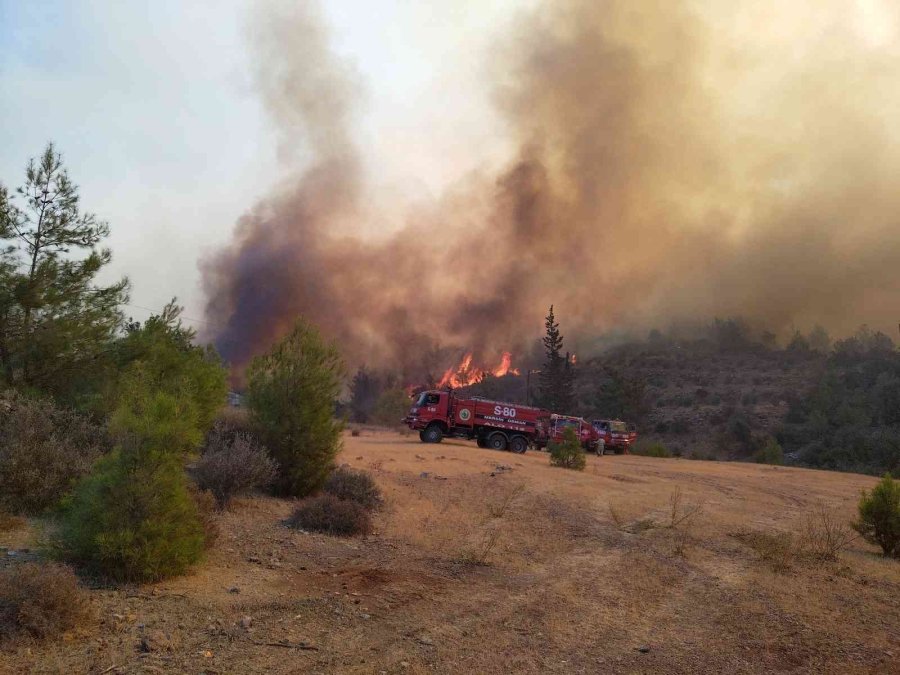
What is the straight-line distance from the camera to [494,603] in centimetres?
768

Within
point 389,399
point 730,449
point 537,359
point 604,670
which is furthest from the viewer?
point 537,359

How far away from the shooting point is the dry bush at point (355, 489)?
41.9 feet

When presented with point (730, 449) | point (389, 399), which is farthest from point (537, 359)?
point (730, 449)

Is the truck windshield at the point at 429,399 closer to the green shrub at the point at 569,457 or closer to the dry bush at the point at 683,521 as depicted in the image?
the green shrub at the point at 569,457

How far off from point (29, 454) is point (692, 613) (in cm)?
965

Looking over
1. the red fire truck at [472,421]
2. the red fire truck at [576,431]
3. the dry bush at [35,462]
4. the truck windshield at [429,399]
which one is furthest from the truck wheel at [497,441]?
the dry bush at [35,462]

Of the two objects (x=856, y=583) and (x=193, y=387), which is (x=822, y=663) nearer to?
(x=856, y=583)

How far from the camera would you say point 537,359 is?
89.1 m

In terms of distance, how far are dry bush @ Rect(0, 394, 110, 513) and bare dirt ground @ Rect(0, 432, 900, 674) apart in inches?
42.8

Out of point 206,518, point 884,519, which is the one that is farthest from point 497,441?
point 206,518

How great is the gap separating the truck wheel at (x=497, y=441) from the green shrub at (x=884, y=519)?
20696 millimetres

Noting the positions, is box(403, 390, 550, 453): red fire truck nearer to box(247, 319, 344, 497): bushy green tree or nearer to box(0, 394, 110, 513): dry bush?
box(247, 319, 344, 497): bushy green tree

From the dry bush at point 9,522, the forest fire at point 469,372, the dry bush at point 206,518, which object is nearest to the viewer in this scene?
the dry bush at point 206,518

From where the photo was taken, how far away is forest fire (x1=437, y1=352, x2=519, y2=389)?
7488 centimetres
